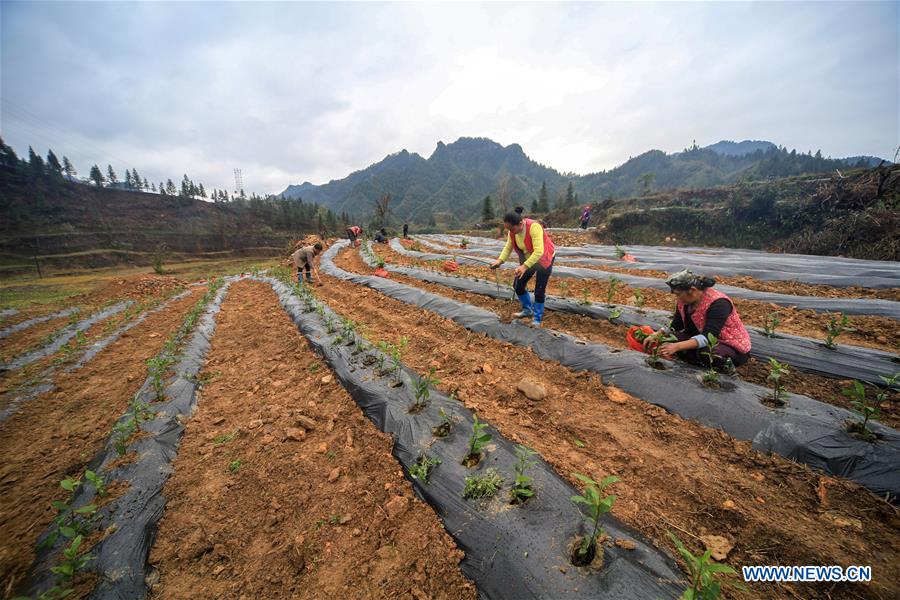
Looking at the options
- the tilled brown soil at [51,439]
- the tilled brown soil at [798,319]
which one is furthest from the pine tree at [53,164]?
the tilled brown soil at [798,319]

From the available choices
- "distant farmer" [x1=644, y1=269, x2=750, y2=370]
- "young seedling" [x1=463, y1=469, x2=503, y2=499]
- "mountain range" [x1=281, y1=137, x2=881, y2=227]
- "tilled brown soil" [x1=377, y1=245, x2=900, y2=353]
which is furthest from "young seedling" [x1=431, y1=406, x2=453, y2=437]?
"mountain range" [x1=281, y1=137, x2=881, y2=227]

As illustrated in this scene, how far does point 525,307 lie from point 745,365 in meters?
2.50

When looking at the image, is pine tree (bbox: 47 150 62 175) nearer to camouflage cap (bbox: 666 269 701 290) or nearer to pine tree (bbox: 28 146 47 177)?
pine tree (bbox: 28 146 47 177)

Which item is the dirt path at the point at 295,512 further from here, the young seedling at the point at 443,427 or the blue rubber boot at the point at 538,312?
the blue rubber boot at the point at 538,312

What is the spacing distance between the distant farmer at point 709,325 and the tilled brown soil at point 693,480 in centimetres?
78

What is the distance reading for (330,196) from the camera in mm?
150125

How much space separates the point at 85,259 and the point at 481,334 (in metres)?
43.0

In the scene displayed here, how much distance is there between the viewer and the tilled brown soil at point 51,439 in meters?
2.12

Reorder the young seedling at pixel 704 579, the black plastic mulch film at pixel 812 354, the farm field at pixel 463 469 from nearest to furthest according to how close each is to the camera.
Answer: the young seedling at pixel 704 579 → the farm field at pixel 463 469 → the black plastic mulch film at pixel 812 354

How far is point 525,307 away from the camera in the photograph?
15.3ft

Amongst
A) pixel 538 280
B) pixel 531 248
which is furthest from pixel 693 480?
pixel 531 248

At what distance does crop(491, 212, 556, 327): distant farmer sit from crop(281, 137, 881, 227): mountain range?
49541 millimetres

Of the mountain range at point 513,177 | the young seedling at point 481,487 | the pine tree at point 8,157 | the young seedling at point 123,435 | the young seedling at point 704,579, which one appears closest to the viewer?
the young seedling at point 704,579

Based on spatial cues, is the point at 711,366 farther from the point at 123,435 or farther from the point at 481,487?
the point at 123,435
